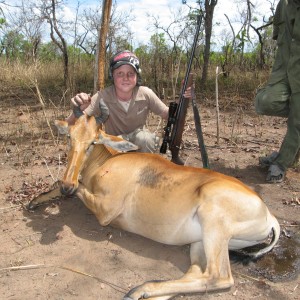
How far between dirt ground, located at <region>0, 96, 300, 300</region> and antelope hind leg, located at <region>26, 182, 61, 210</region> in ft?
0.32

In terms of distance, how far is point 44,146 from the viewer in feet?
25.1

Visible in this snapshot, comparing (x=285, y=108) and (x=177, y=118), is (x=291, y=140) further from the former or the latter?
(x=177, y=118)

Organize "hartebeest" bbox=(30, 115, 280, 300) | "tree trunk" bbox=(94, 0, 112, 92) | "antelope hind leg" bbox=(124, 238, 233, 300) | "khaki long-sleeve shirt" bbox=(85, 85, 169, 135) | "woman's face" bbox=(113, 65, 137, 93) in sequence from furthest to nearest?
"tree trunk" bbox=(94, 0, 112, 92)
"khaki long-sleeve shirt" bbox=(85, 85, 169, 135)
"woman's face" bbox=(113, 65, 137, 93)
"hartebeest" bbox=(30, 115, 280, 300)
"antelope hind leg" bbox=(124, 238, 233, 300)

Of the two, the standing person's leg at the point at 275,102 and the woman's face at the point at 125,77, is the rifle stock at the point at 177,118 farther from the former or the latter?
the standing person's leg at the point at 275,102

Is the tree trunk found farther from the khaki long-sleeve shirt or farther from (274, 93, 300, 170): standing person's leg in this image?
(274, 93, 300, 170): standing person's leg

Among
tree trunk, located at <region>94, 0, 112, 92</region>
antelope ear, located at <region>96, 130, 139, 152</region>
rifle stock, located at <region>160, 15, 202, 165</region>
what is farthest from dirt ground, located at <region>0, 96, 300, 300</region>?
tree trunk, located at <region>94, 0, 112, 92</region>

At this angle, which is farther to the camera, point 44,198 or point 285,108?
point 285,108

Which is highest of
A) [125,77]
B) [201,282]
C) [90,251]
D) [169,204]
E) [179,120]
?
[125,77]

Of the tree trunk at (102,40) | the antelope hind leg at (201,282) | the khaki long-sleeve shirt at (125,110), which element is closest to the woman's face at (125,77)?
the khaki long-sleeve shirt at (125,110)

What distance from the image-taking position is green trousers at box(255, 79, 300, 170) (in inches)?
243

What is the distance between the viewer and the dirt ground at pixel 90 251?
3.68 meters

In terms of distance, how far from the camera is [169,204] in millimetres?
4031

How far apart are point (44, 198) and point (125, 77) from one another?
1.86 metres

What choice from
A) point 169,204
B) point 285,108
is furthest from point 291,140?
point 169,204
